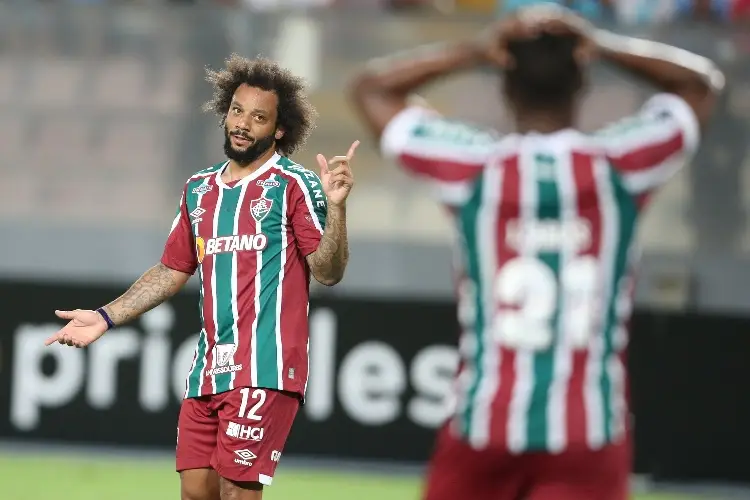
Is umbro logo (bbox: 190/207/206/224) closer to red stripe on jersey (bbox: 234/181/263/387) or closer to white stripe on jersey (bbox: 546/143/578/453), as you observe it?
red stripe on jersey (bbox: 234/181/263/387)

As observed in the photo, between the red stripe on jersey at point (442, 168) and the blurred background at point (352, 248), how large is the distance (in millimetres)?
5756

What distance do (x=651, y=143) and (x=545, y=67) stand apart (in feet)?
1.13

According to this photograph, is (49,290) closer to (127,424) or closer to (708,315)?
(127,424)

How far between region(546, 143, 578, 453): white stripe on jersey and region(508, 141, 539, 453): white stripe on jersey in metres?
0.05

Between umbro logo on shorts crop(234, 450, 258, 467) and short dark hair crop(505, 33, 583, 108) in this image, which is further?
umbro logo on shorts crop(234, 450, 258, 467)

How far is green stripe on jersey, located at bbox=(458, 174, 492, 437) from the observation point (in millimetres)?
3334

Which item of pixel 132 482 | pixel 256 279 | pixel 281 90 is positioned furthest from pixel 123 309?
pixel 132 482

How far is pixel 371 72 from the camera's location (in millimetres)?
3504

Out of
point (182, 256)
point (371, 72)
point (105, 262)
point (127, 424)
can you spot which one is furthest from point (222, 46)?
point (371, 72)

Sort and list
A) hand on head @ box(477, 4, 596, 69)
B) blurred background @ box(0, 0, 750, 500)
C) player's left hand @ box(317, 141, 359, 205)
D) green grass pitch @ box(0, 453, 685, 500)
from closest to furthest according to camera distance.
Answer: hand on head @ box(477, 4, 596, 69) → player's left hand @ box(317, 141, 359, 205) → green grass pitch @ box(0, 453, 685, 500) → blurred background @ box(0, 0, 750, 500)

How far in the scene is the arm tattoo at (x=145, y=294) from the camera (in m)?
5.33

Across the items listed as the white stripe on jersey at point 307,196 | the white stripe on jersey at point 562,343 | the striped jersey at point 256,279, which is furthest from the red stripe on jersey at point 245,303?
the white stripe on jersey at point 562,343

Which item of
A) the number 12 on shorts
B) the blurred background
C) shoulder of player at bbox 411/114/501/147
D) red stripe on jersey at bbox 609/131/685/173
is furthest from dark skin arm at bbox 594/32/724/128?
the blurred background

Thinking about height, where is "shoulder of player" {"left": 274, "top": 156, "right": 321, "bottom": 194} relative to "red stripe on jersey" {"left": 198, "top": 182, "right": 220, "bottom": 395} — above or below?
above
